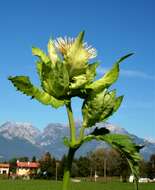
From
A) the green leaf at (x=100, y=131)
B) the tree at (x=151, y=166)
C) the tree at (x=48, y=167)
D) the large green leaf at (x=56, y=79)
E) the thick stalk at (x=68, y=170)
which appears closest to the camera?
the thick stalk at (x=68, y=170)

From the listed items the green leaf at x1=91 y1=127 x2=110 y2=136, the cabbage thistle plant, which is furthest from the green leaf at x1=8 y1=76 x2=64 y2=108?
the green leaf at x1=91 y1=127 x2=110 y2=136

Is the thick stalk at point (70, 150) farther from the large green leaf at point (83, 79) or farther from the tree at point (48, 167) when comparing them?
the tree at point (48, 167)

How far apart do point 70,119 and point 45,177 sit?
521 feet

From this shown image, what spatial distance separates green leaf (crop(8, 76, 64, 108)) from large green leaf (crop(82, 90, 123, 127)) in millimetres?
130

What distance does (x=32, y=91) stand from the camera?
250 centimetres

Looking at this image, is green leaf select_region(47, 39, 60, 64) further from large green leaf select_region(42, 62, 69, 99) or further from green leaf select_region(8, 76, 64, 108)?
green leaf select_region(8, 76, 64, 108)

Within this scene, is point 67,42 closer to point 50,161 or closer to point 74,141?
point 74,141

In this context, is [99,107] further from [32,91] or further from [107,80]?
[32,91]

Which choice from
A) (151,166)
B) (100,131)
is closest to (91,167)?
(151,166)

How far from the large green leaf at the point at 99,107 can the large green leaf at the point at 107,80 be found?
3 centimetres

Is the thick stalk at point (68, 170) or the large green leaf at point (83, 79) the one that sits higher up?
the large green leaf at point (83, 79)

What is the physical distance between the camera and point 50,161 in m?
162

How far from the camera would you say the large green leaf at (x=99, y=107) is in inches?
99.5

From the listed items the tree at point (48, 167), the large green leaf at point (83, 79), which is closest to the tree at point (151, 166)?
→ the tree at point (48, 167)
